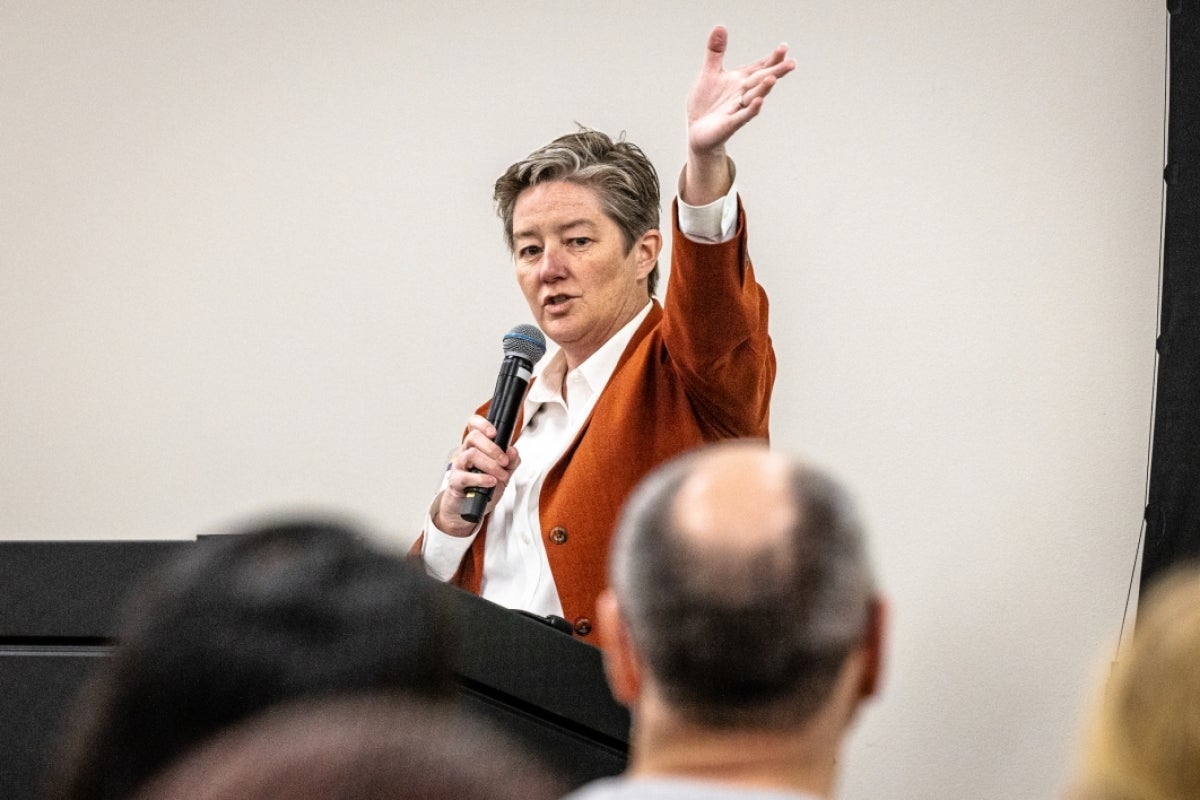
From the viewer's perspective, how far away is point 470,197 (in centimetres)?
362

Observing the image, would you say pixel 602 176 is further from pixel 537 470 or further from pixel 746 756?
pixel 746 756

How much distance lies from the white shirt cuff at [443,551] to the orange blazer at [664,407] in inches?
1.3

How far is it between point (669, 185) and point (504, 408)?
1445 millimetres

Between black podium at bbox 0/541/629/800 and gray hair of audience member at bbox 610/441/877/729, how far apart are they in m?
0.72

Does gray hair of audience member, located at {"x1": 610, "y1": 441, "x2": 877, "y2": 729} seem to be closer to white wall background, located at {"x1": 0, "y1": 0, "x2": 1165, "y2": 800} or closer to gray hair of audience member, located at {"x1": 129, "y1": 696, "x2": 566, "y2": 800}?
gray hair of audience member, located at {"x1": 129, "y1": 696, "x2": 566, "y2": 800}

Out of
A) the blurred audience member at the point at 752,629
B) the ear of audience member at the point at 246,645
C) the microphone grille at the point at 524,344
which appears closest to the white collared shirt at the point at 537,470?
the microphone grille at the point at 524,344

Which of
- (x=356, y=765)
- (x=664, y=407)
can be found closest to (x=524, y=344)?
(x=664, y=407)

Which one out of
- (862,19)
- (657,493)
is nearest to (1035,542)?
(862,19)

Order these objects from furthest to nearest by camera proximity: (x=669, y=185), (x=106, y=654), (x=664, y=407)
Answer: (x=669, y=185) < (x=664, y=407) < (x=106, y=654)

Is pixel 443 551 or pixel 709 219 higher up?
pixel 709 219

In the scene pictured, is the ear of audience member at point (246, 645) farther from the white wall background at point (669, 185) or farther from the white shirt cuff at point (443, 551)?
the white wall background at point (669, 185)

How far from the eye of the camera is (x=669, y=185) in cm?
345

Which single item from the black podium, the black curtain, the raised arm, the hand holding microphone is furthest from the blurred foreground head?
the black curtain

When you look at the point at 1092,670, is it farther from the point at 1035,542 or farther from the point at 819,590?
the point at 819,590
